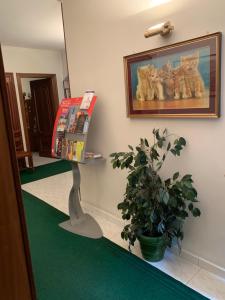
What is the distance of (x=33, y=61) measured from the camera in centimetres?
547

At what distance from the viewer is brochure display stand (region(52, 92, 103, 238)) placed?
8.24 feet

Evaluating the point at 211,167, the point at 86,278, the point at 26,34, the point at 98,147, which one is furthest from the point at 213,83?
the point at 26,34

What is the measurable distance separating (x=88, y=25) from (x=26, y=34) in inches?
93.2

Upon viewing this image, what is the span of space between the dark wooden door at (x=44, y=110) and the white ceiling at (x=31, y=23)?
107cm

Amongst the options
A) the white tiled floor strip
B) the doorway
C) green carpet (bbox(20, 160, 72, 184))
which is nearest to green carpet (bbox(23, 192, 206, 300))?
the white tiled floor strip

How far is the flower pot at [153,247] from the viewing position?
199cm

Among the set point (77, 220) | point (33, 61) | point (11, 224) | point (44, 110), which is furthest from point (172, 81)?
point (44, 110)

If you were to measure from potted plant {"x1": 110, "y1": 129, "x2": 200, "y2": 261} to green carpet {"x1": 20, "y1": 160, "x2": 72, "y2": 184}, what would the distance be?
125 inches

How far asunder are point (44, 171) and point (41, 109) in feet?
6.51

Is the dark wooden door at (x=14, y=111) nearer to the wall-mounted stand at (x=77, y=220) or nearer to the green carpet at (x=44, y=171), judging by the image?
the green carpet at (x=44, y=171)

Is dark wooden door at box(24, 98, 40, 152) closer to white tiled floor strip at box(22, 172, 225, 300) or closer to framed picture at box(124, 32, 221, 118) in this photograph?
white tiled floor strip at box(22, 172, 225, 300)

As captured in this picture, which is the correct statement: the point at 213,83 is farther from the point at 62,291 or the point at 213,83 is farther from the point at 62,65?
the point at 62,65

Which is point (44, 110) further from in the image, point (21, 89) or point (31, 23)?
point (31, 23)

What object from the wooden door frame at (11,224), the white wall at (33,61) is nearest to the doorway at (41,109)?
the white wall at (33,61)
